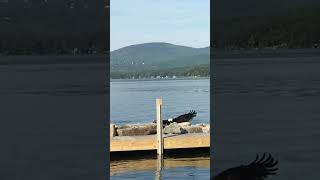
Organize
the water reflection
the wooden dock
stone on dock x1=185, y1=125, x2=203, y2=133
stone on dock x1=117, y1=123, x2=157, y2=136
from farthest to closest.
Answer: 1. stone on dock x1=185, y1=125, x2=203, y2=133
2. stone on dock x1=117, y1=123, x2=157, y2=136
3. the wooden dock
4. the water reflection

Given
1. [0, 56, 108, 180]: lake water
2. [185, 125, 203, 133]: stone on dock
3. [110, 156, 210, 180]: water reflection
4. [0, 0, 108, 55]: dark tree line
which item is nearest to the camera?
[110, 156, 210, 180]: water reflection

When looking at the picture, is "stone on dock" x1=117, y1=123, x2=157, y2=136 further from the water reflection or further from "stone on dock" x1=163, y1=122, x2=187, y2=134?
the water reflection

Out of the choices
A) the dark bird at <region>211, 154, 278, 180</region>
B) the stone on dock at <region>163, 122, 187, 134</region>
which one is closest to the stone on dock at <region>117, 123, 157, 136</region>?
the stone on dock at <region>163, 122, 187, 134</region>

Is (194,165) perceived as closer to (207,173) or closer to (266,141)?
(207,173)

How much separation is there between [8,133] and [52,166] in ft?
24.3

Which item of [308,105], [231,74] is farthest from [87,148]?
[231,74]

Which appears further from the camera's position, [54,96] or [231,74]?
[231,74]

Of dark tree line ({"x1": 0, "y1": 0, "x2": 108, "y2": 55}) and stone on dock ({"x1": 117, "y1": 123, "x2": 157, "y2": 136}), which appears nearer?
stone on dock ({"x1": 117, "y1": 123, "x2": 157, "y2": 136})

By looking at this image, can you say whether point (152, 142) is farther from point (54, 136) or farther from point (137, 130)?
point (54, 136)

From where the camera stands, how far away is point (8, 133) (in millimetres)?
18969

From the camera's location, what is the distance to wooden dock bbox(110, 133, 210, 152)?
38.0ft

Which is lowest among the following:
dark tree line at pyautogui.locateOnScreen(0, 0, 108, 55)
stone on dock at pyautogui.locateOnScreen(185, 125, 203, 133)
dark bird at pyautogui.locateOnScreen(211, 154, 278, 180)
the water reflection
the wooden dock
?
the water reflection

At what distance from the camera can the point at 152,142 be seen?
38.8 feet

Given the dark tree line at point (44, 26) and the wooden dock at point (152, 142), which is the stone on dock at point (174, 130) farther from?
the dark tree line at point (44, 26)
